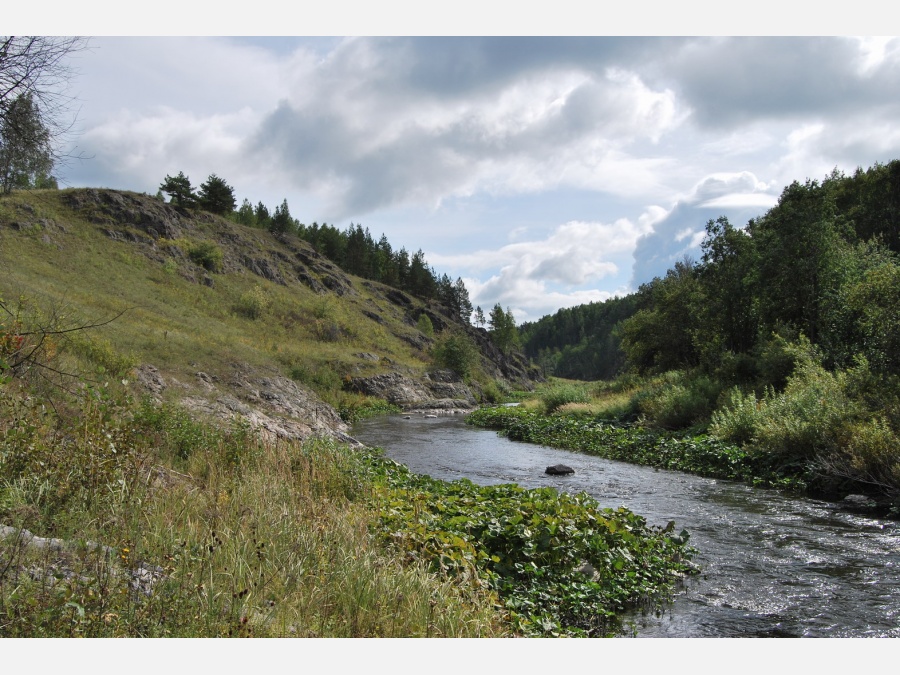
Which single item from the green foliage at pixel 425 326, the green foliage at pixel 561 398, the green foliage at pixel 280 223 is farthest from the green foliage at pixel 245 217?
the green foliage at pixel 561 398

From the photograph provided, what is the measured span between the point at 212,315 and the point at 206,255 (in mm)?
16312

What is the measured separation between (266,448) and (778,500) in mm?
11981

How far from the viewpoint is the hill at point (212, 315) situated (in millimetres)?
24031

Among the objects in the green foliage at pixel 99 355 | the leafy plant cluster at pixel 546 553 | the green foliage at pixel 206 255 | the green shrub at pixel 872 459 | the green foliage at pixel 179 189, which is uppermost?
the green foliage at pixel 179 189

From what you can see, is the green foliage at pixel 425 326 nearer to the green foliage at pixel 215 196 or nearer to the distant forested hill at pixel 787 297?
the green foliage at pixel 215 196

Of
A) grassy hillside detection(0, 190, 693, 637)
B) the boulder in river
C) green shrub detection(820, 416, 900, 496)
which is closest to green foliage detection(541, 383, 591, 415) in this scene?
the boulder in river

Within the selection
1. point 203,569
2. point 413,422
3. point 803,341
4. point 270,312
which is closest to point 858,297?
point 803,341

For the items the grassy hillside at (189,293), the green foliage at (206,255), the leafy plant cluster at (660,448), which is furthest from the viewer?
the green foliage at (206,255)

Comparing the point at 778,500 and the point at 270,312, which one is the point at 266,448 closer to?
the point at 778,500

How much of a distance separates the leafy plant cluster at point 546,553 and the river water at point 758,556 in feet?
1.58

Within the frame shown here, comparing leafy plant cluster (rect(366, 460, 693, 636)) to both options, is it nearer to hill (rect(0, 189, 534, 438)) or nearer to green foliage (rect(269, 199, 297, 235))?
hill (rect(0, 189, 534, 438))

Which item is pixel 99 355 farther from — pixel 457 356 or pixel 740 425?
pixel 457 356

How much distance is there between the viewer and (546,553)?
794 cm

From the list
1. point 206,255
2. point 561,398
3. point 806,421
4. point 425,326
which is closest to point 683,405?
point 806,421
